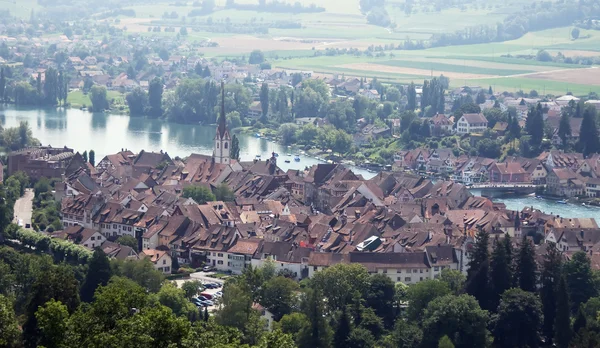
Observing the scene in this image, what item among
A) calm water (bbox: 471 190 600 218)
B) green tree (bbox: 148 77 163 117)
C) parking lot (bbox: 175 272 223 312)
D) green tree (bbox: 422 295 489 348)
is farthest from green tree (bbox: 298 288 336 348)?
green tree (bbox: 148 77 163 117)

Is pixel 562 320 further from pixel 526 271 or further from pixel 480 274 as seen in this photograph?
pixel 480 274

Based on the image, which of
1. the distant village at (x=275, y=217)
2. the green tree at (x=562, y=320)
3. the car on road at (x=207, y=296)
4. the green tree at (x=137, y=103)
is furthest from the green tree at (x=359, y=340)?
the green tree at (x=137, y=103)

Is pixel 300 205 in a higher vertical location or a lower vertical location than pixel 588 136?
lower

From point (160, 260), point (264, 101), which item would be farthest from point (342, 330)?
point (264, 101)

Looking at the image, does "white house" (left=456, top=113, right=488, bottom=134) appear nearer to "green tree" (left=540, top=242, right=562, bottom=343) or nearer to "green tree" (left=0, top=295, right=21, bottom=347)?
"green tree" (left=540, top=242, right=562, bottom=343)

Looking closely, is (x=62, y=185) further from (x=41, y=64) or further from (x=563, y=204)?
(x=41, y=64)

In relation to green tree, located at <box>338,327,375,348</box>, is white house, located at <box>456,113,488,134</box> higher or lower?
higher

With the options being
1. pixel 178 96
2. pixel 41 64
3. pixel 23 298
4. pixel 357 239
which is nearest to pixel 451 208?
pixel 357 239
